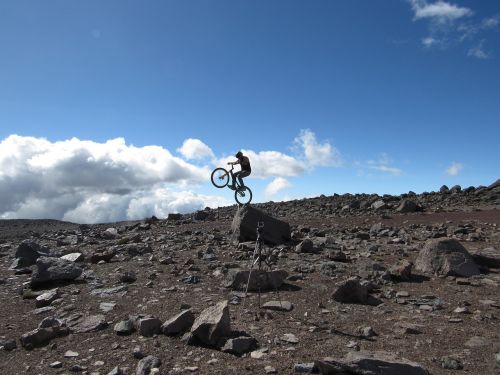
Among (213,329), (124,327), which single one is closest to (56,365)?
(124,327)

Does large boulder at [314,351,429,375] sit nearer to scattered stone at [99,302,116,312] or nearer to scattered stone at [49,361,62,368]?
scattered stone at [49,361,62,368]

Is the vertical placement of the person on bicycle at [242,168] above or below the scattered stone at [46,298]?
above

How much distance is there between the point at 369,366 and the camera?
687 centimetres

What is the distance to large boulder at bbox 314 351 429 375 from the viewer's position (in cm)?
680

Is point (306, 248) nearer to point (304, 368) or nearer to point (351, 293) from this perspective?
point (351, 293)

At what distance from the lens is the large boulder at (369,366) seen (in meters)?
6.80

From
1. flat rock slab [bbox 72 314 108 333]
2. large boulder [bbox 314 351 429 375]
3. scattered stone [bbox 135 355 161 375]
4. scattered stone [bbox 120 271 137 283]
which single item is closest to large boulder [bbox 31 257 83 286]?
scattered stone [bbox 120 271 137 283]

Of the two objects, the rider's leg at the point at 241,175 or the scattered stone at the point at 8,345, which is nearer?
the scattered stone at the point at 8,345

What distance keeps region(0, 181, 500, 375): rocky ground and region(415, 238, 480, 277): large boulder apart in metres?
0.04

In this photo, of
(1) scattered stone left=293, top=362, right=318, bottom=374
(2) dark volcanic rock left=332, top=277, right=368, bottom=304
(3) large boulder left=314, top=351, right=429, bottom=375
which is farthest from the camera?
(2) dark volcanic rock left=332, top=277, right=368, bottom=304

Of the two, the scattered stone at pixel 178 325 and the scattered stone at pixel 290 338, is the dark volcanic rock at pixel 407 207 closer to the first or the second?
the scattered stone at pixel 290 338

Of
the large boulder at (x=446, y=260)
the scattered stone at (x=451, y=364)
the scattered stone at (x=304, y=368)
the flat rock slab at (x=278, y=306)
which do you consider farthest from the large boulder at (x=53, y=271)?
the large boulder at (x=446, y=260)

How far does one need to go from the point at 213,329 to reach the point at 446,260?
880 centimetres

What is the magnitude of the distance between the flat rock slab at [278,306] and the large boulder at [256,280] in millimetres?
1160
